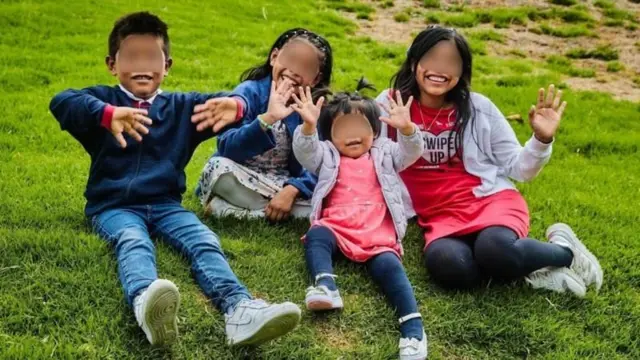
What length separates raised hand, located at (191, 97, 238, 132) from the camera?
3672 millimetres

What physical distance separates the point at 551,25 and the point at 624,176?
643 cm

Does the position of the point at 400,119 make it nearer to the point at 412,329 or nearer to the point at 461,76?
the point at 461,76

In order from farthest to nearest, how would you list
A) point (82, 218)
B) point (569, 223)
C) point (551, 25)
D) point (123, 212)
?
point (551, 25) < point (569, 223) < point (82, 218) < point (123, 212)

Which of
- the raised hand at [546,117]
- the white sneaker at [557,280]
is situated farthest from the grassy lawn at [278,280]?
the raised hand at [546,117]

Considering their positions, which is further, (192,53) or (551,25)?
(551,25)

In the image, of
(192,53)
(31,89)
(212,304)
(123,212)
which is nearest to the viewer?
(212,304)

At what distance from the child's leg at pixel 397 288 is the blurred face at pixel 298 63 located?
1251 millimetres

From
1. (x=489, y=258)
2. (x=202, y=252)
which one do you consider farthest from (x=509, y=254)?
(x=202, y=252)

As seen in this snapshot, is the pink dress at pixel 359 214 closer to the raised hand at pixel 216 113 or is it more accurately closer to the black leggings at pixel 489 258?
the black leggings at pixel 489 258

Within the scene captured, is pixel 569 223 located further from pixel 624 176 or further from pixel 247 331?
pixel 247 331

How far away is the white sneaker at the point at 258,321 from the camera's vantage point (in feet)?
9.68

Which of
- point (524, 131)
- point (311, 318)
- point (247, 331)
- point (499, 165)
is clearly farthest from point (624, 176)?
point (247, 331)

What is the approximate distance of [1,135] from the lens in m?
5.63

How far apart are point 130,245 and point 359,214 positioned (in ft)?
3.99
